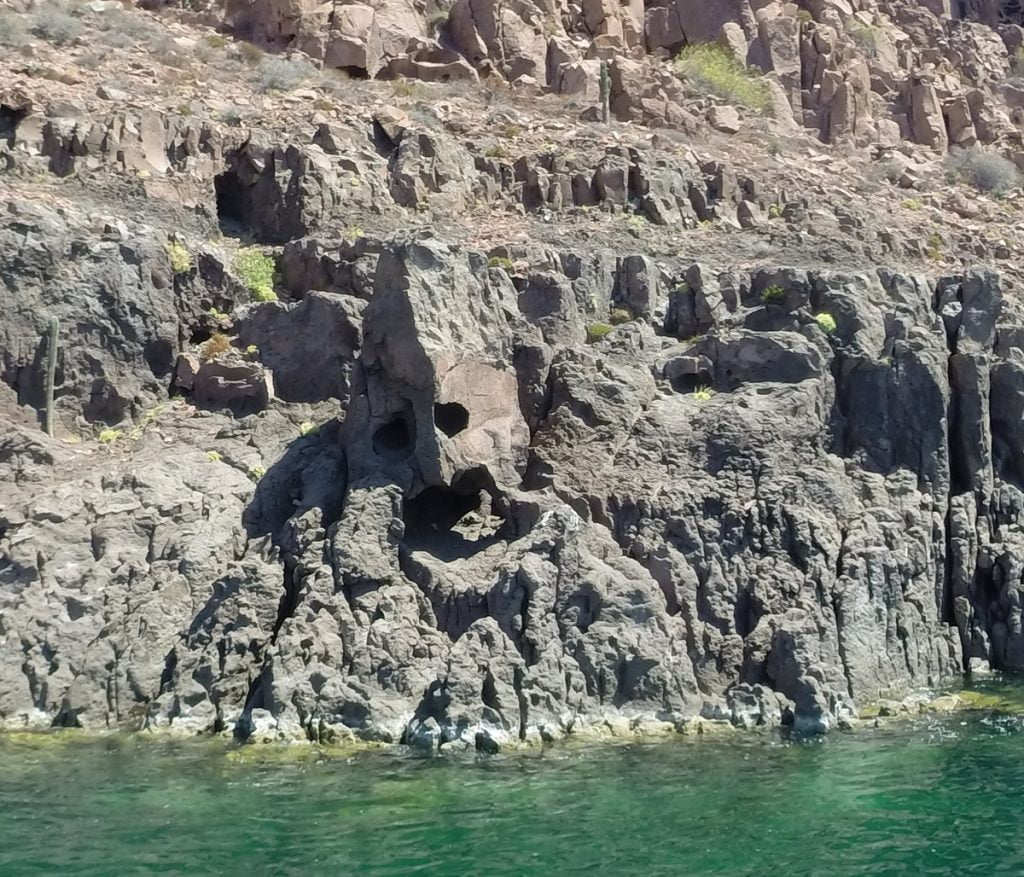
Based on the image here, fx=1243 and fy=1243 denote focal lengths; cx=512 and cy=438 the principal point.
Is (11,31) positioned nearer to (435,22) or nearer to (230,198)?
(230,198)

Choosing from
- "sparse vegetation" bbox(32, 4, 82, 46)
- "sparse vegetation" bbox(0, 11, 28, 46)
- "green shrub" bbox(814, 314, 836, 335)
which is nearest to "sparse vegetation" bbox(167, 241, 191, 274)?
"sparse vegetation" bbox(0, 11, 28, 46)

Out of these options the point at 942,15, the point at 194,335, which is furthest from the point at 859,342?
the point at 942,15

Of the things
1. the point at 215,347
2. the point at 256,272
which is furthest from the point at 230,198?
the point at 215,347

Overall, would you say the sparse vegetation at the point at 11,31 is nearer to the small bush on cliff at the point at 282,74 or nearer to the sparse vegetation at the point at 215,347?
the small bush on cliff at the point at 282,74

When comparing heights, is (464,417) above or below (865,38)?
below

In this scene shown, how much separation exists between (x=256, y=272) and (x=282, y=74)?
33.9ft

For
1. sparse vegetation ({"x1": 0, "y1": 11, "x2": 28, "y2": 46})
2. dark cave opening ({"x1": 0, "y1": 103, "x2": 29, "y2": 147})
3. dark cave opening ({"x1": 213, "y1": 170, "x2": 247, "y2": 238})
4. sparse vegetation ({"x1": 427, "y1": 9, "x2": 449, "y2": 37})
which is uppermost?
sparse vegetation ({"x1": 427, "y1": 9, "x2": 449, "y2": 37})

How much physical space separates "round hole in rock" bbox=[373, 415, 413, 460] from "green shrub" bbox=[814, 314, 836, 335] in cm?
934

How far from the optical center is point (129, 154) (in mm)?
30812

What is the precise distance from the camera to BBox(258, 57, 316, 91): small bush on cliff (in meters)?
37.0

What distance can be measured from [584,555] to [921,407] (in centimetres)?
871

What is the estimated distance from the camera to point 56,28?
121ft

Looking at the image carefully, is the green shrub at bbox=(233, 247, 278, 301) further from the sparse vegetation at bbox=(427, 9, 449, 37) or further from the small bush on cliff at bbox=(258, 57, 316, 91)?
the sparse vegetation at bbox=(427, 9, 449, 37)

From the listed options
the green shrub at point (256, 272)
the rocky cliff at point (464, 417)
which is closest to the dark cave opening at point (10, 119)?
the rocky cliff at point (464, 417)
